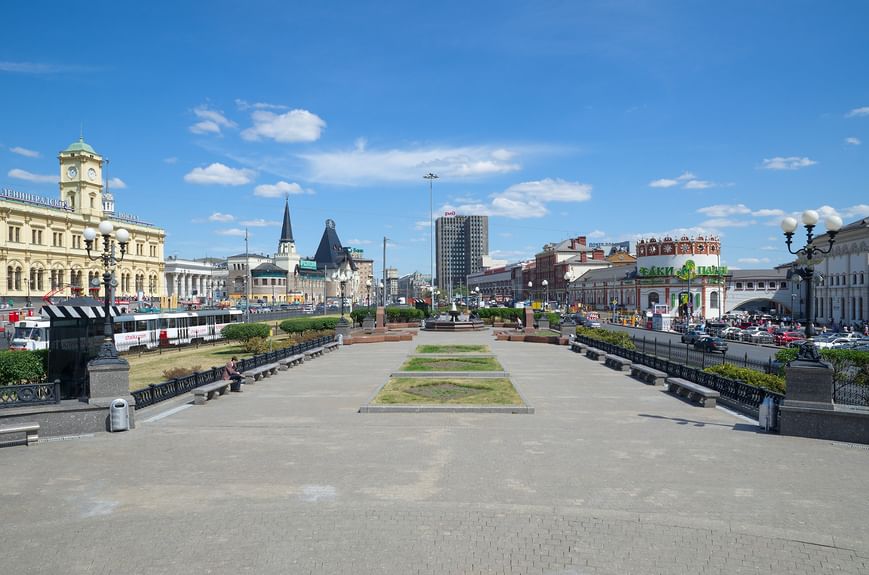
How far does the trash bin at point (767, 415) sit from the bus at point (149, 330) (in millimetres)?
33709

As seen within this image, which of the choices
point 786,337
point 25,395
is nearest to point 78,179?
point 25,395

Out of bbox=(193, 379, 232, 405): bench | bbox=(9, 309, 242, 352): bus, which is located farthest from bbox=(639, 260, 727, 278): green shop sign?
bbox=(193, 379, 232, 405): bench

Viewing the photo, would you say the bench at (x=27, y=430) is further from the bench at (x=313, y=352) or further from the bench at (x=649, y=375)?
the bench at (x=649, y=375)

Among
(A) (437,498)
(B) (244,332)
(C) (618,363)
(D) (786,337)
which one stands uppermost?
(B) (244,332)

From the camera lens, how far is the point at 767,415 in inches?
506

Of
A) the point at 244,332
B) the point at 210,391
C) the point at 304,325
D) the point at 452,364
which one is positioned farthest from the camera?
the point at 304,325

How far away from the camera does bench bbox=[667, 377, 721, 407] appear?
16.0 metres

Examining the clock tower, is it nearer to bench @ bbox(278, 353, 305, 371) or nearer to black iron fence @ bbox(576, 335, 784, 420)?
bench @ bbox(278, 353, 305, 371)

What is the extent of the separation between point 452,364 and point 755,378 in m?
11.8

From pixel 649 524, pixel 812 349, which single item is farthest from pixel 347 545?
pixel 812 349

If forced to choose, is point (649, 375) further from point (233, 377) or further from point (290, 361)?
point (290, 361)

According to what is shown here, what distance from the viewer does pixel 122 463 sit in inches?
414

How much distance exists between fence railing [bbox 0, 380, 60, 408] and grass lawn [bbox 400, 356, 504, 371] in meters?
13.0

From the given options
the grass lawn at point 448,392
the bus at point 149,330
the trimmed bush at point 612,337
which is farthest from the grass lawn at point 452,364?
the bus at point 149,330
